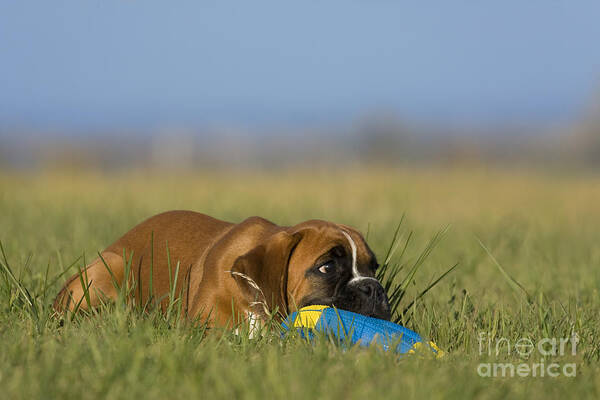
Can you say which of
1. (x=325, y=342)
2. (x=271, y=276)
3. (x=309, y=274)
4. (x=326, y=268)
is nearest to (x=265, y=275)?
(x=271, y=276)

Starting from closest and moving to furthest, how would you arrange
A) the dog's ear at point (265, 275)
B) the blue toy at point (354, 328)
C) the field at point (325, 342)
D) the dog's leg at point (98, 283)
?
the field at point (325, 342) → the blue toy at point (354, 328) → the dog's ear at point (265, 275) → the dog's leg at point (98, 283)

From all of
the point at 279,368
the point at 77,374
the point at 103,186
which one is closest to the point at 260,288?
the point at 279,368

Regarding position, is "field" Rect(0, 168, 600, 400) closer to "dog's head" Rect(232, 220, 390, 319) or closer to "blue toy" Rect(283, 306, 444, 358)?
"blue toy" Rect(283, 306, 444, 358)

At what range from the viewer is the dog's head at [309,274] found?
15.4 feet

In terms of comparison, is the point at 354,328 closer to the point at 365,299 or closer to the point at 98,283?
the point at 365,299

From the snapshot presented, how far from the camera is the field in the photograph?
3557mm

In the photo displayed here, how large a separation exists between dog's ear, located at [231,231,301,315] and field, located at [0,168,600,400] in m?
0.23

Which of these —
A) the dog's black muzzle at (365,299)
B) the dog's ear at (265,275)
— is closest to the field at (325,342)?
the dog's ear at (265,275)

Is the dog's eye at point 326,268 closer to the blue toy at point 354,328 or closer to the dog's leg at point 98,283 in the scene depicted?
the blue toy at point 354,328

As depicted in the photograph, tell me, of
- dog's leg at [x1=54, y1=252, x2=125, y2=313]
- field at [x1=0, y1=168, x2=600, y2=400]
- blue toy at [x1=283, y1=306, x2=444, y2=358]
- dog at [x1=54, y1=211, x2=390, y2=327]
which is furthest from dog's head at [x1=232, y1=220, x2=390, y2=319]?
dog's leg at [x1=54, y1=252, x2=125, y2=313]

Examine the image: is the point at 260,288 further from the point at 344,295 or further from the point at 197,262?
the point at 197,262

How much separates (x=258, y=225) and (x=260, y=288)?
752 millimetres

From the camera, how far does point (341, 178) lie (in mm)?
18500

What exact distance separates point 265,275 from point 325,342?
82 centimetres
